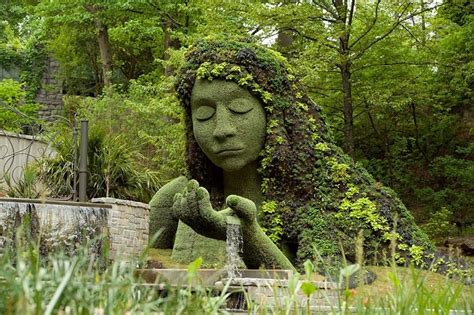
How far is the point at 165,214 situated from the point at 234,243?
7.85 ft

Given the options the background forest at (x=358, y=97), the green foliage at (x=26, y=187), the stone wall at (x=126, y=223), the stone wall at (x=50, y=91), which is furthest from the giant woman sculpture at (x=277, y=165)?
the stone wall at (x=50, y=91)

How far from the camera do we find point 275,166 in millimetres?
10102

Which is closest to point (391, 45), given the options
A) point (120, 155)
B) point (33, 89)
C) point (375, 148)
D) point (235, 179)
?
point (375, 148)

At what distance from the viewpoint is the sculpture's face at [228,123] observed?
9.86m

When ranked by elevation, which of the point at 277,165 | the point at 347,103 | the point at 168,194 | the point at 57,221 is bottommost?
the point at 57,221

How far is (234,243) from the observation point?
888 centimetres

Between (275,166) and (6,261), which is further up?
(275,166)

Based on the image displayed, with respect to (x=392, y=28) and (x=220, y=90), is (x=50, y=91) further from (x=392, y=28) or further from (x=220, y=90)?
(x=220, y=90)

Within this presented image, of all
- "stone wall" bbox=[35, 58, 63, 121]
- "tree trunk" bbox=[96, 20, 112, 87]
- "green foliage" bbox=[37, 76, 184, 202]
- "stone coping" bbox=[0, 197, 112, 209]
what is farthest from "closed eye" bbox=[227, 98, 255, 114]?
"stone wall" bbox=[35, 58, 63, 121]

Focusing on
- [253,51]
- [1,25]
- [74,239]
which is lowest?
[74,239]

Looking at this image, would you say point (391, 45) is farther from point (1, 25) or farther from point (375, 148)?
point (1, 25)

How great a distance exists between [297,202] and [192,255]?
1455 millimetres

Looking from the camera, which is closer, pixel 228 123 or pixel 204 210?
pixel 204 210

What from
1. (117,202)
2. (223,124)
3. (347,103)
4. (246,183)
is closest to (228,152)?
(223,124)
